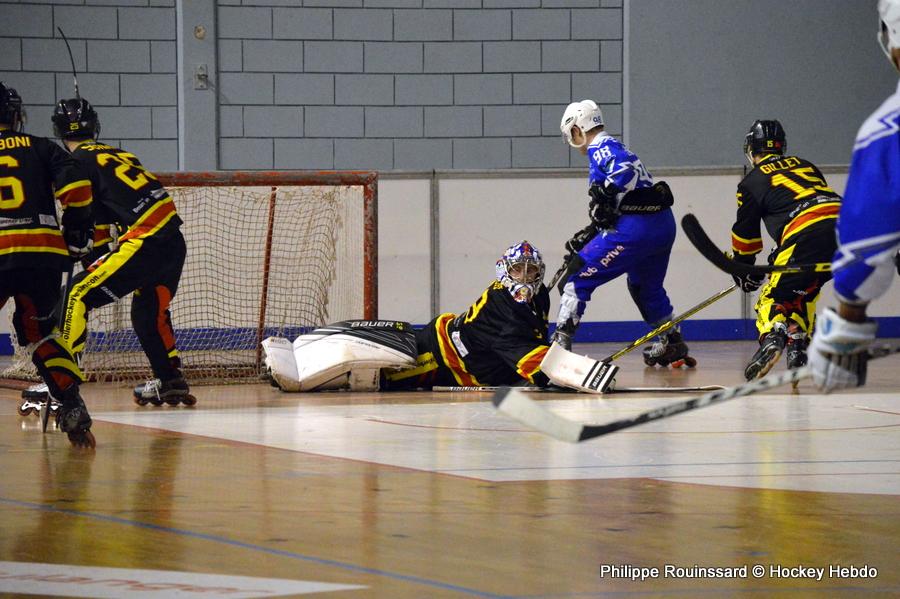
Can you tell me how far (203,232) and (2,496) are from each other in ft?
17.5

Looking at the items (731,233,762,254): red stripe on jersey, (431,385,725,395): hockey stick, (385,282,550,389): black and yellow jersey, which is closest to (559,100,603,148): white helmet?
(731,233,762,254): red stripe on jersey

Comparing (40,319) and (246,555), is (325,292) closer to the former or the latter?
(40,319)

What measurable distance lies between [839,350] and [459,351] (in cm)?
452

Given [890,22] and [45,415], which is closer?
[890,22]

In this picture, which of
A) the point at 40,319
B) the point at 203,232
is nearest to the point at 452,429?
the point at 40,319

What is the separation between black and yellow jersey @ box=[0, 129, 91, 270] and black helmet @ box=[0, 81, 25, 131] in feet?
0.17

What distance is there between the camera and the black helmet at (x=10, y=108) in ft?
16.7

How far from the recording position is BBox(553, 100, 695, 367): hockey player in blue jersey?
298 inches

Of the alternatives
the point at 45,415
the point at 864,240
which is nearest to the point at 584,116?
the point at 45,415

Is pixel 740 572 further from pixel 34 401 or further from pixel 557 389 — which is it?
pixel 557 389

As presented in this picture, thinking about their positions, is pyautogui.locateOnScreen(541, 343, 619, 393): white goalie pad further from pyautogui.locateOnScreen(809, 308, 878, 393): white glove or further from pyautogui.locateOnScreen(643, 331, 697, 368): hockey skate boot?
pyautogui.locateOnScreen(809, 308, 878, 393): white glove

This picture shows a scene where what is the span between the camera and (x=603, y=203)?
7570 mm

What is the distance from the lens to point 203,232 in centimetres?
911

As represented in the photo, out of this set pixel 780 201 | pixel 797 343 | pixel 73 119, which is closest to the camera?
pixel 73 119
